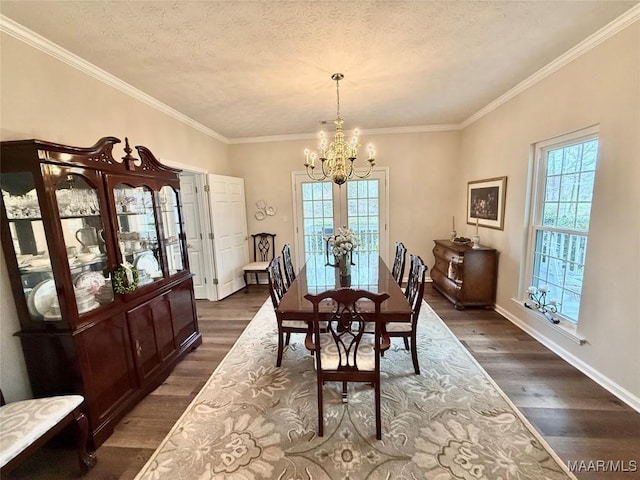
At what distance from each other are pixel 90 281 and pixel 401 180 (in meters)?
4.36

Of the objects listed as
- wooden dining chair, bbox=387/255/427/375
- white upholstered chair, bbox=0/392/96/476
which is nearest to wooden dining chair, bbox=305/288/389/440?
wooden dining chair, bbox=387/255/427/375

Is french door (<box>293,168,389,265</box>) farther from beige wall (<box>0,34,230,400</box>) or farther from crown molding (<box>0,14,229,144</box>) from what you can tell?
beige wall (<box>0,34,230,400</box>)

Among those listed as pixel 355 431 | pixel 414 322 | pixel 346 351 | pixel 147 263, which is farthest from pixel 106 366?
pixel 414 322

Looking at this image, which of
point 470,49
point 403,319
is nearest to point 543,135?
point 470,49

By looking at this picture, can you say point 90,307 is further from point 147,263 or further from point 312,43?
point 312,43

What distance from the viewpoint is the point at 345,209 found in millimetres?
4805

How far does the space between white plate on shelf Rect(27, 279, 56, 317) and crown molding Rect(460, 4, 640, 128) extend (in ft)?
13.7

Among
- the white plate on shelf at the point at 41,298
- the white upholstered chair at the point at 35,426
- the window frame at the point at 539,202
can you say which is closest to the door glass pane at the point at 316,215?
the window frame at the point at 539,202

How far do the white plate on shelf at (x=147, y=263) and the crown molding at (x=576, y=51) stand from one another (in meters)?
4.01

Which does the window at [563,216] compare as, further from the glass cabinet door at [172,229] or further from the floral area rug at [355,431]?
the glass cabinet door at [172,229]

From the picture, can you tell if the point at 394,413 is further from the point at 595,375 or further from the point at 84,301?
the point at 84,301

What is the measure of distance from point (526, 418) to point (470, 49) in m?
2.79

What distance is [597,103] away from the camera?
2.12 metres

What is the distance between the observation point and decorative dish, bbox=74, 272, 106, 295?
69.7 inches
